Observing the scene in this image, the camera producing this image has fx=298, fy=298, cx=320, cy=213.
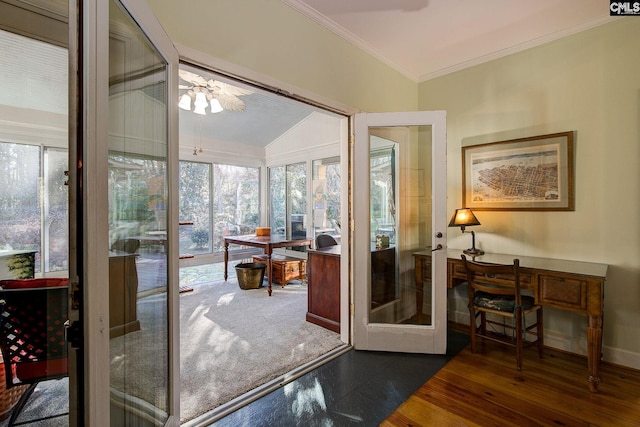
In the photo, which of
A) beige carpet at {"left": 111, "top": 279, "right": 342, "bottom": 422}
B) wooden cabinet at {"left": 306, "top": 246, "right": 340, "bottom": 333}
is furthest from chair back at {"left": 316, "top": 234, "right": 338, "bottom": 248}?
beige carpet at {"left": 111, "top": 279, "right": 342, "bottom": 422}

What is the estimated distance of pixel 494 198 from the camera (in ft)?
9.59

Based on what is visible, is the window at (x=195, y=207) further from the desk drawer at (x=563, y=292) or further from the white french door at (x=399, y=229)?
the desk drawer at (x=563, y=292)

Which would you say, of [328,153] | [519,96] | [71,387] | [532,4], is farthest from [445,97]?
[71,387]

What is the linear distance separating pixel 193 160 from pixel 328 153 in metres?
2.61

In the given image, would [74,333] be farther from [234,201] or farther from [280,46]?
[234,201]

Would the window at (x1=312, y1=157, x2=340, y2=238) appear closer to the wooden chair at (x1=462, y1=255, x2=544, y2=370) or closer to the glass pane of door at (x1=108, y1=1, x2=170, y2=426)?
the wooden chair at (x1=462, y1=255, x2=544, y2=370)

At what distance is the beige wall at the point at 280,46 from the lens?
1.63 metres

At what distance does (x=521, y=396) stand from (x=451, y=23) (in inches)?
111

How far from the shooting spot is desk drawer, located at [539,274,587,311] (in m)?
2.08

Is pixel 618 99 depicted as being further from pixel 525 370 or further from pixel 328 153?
pixel 328 153

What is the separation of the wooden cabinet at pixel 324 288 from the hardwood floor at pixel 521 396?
3.67 feet

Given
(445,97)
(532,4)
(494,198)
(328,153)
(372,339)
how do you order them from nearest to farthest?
(532,4) < (372,339) < (494,198) < (445,97) < (328,153)

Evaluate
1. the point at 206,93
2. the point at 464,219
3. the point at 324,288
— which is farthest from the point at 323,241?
the point at 206,93

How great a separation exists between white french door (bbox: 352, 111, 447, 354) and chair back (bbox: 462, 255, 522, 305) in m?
0.22
